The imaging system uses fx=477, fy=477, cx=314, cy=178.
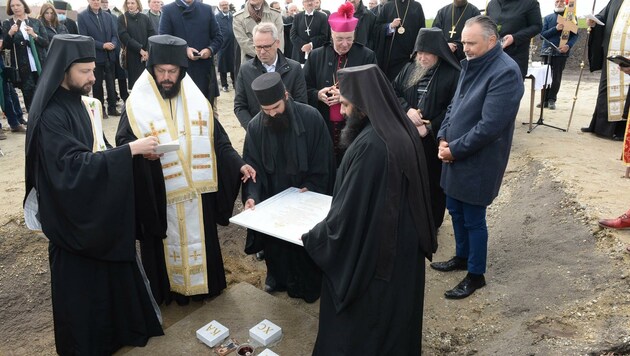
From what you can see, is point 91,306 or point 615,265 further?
point 615,265

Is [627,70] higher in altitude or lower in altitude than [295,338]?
higher

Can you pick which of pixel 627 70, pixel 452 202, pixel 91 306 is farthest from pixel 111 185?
pixel 627 70

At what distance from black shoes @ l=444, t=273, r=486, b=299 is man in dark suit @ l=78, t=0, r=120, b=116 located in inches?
306

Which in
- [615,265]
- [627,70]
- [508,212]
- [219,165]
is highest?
[627,70]

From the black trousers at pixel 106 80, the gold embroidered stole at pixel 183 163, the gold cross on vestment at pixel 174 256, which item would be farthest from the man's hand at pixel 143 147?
the black trousers at pixel 106 80

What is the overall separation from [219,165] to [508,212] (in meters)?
3.75

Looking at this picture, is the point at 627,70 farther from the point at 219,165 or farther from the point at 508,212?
the point at 219,165

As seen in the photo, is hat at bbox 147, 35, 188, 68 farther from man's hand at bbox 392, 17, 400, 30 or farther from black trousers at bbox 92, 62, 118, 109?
black trousers at bbox 92, 62, 118, 109

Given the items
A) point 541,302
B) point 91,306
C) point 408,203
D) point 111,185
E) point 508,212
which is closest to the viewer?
point 408,203

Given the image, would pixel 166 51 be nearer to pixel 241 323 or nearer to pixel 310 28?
pixel 241 323

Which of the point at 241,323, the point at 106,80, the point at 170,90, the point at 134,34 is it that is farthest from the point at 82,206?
the point at 106,80

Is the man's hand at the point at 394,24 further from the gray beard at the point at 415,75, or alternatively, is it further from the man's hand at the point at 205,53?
the man's hand at the point at 205,53

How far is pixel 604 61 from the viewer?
7445 mm

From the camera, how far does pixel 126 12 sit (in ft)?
29.0
